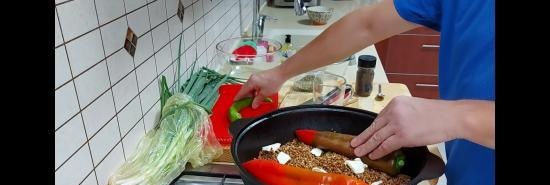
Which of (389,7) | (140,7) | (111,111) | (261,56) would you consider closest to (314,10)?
(261,56)

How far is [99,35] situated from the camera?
66cm

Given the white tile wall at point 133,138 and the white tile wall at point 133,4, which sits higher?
the white tile wall at point 133,4

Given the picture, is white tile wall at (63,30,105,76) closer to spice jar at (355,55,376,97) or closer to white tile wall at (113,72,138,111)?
white tile wall at (113,72,138,111)

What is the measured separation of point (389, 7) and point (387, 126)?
414 millimetres

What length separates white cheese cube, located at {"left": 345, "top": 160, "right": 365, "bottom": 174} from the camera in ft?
2.14

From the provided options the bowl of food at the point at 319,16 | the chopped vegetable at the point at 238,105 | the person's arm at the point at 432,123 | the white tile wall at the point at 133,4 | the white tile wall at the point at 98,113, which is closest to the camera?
the person's arm at the point at 432,123

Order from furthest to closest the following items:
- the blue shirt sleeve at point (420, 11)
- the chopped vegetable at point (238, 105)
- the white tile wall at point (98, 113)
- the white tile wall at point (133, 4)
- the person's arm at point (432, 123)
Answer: the chopped vegetable at point (238, 105) < the blue shirt sleeve at point (420, 11) < the white tile wall at point (133, 4) < the white tile wall at point (98, 113) < the person's arm at point (432, 123)

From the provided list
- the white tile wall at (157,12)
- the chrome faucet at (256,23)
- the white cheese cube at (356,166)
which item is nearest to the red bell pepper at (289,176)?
the white cheese cube at (356,166)

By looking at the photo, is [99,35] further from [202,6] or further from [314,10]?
[314,10]

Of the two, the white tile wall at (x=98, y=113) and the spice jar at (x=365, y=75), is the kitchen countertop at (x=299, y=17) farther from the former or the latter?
the white tile wall at (x=98, y=113)

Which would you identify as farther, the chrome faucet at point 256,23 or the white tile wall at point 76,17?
the chrome faucet at point 256,23

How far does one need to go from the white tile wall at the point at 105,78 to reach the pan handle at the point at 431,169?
20.0 inches

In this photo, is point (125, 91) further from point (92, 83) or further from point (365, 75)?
point (365, 75)

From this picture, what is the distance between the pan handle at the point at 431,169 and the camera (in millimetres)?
535
